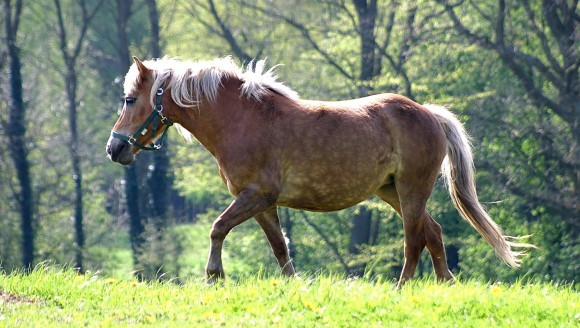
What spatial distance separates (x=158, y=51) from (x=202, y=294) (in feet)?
88.5

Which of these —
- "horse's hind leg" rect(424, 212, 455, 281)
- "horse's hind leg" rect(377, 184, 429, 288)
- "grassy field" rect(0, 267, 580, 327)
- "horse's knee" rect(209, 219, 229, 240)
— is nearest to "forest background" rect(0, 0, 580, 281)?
"horse's hind leg" rect(424, 212, 455, 281)

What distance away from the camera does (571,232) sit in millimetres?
24703

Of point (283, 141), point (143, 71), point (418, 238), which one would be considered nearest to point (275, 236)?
point (283, 141)

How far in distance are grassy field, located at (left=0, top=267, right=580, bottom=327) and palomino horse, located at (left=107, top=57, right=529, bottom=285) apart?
93cm

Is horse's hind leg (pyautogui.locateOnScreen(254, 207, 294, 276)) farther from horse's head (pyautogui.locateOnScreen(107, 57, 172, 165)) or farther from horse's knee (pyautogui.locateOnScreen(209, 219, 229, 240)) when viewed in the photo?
horse's head (pyautogui.locateOnScreen(107, 57, 172, 165))

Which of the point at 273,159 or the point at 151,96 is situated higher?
the point at 151,96

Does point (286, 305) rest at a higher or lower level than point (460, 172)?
lower

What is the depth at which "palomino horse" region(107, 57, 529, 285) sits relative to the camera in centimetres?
925

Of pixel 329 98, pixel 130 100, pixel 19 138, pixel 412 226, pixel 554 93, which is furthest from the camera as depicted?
pixel 19 138

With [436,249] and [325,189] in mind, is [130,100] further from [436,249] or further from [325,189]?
[436,249]

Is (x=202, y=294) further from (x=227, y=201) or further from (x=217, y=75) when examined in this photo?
(x=227, y=201)

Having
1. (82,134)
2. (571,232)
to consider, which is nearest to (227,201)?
(82,134)

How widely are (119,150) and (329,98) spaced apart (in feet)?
65.6

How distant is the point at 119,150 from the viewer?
946 cm
